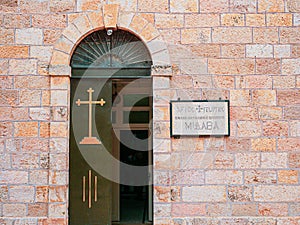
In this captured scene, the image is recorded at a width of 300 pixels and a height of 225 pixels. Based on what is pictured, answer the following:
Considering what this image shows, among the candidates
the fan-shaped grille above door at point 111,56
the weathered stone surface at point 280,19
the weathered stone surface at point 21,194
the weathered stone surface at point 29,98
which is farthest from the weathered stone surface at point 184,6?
the weathered stone surface at point 21,194

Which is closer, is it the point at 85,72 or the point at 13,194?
the point at 13,194

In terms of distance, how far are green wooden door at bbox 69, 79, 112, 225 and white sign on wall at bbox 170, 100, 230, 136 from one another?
0.82m

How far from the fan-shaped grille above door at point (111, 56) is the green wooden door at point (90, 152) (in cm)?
14

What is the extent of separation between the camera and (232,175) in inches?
174

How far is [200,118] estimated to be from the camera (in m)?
4.48

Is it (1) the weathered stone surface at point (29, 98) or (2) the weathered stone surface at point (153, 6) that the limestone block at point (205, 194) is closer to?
(1) the weathered stone surface at point (29, 98)

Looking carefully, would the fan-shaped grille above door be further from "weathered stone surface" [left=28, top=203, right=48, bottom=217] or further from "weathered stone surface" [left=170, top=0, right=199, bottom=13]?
"weathered stone surface" [left=28, top=203, right=48, bottom=217]

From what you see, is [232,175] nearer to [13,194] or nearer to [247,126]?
[247,126]

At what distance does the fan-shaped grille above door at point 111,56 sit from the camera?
4684 mm

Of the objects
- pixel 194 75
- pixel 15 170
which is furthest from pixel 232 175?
pixel 15 170

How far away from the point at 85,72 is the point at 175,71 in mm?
1079

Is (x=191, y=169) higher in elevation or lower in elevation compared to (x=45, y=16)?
lower

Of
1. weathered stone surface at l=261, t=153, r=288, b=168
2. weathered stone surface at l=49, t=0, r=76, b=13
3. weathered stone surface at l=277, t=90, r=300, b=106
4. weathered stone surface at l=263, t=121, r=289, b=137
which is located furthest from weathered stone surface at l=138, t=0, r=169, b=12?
weathered stone surface at l=261, t=153, r=288, b=168

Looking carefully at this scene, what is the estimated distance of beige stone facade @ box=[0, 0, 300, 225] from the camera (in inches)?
173
